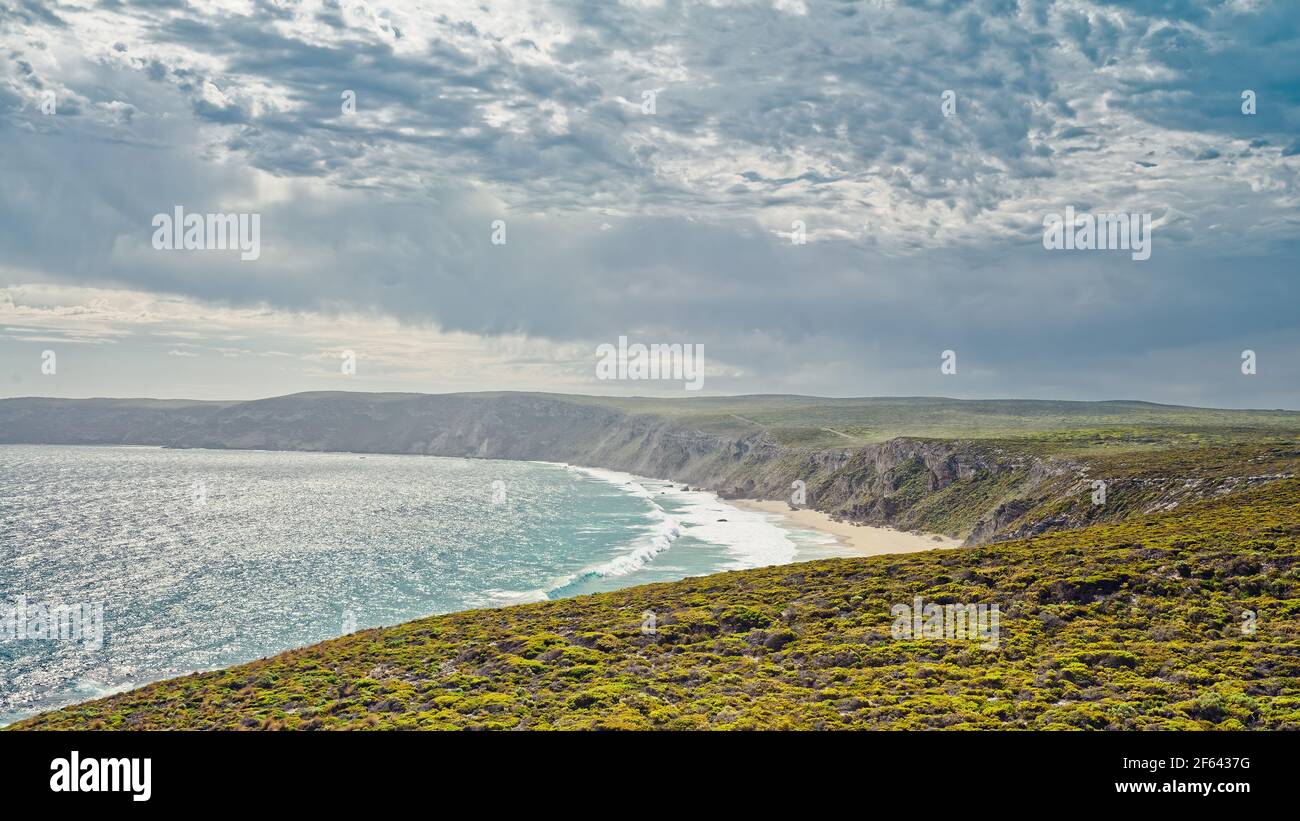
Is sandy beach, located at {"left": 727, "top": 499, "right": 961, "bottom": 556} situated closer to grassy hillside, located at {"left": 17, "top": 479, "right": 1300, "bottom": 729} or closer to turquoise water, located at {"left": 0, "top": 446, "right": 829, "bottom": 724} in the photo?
turquoise water, located at {"left": 0, "top": 446, "right": 829, "bottom": 724}

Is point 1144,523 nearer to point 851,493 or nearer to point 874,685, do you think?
point 874,685

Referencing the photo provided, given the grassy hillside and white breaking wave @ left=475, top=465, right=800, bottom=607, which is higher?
the grassy hillside

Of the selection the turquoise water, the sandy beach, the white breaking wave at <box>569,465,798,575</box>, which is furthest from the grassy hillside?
the sandy beach

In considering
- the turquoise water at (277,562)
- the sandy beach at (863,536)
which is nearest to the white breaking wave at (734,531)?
the turquoise water at (277,562)

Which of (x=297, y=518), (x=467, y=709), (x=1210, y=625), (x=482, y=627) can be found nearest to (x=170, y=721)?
(x=467, y=709)

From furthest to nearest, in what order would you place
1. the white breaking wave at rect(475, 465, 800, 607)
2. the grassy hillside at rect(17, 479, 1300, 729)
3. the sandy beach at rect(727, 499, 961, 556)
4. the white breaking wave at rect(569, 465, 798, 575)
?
the sandy beach at rect(727, 499, 961, 556) < the white breaking wave at rect(569, 465, 798, 575) < the white breaking wave at rect(475, 465, 800, 607) < the grassy hillside at rect(17, 479, 1300, 729)

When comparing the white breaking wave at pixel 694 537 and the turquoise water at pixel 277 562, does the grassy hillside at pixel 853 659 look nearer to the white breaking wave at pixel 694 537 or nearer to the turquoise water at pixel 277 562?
the turquoise water at pixel 277 562
